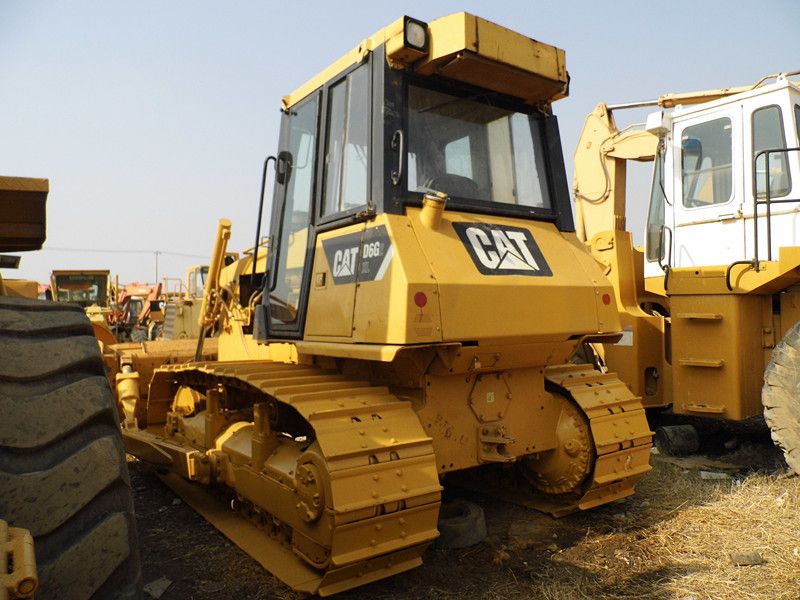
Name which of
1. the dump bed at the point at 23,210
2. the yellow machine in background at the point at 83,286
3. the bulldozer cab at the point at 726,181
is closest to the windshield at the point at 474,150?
the dump bed at the point at 23,210

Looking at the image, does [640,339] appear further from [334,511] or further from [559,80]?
[334,511]

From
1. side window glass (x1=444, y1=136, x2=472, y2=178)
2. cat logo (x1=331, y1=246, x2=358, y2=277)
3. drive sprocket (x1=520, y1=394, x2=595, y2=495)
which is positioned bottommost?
drive sprocket (x1=520, y1=394, x2=595, y2=495)

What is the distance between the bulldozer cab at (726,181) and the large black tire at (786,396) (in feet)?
2.73

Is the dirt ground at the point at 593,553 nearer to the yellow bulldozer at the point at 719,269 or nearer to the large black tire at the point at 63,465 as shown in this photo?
the yellow bulldozer at the point at 719,269

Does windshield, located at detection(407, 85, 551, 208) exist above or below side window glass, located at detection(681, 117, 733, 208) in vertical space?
below

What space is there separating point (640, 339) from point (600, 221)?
86.2 inches

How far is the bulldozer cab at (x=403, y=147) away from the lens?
141 inches

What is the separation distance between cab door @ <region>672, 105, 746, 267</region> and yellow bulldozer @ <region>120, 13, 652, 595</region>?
2.07 metres

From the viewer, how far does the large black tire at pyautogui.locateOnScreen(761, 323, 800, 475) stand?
182 inches

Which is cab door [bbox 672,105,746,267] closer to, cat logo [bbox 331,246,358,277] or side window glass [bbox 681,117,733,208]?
side window glass [bbox 681,117,733,208]

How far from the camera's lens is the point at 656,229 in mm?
6543

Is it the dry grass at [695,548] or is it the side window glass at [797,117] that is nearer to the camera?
the dry grass at [695,548]

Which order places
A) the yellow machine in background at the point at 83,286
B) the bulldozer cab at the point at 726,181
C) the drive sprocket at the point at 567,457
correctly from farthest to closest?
the yellow machine in background at the point at 83,286, the bulldozer cab at the point at 726,181, the drive sprocket at the point at 567,457

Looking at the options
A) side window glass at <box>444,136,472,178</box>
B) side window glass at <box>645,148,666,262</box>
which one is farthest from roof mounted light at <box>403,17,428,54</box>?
side window glass at <box>645,148,666,262</box>
